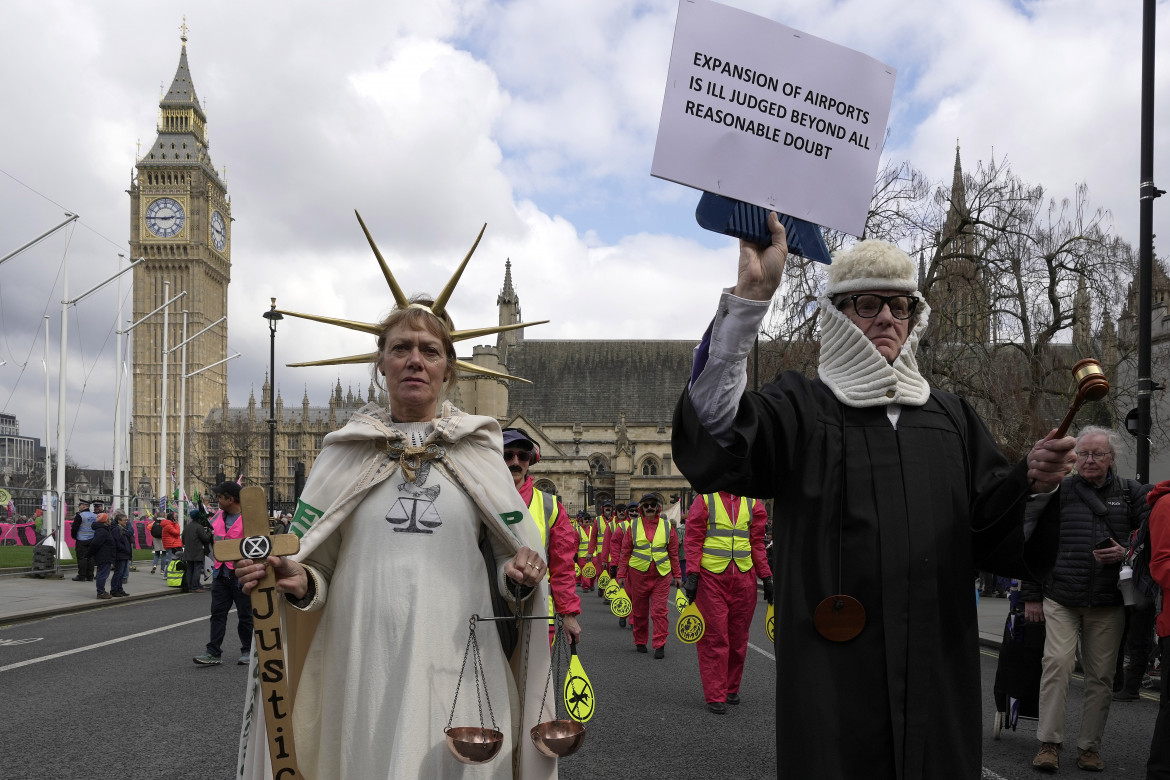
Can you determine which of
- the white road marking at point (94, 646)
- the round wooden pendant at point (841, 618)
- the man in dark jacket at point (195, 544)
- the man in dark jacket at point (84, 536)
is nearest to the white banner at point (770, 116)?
the round wooden pendant at point (841, 618)

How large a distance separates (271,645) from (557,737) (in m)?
0.93

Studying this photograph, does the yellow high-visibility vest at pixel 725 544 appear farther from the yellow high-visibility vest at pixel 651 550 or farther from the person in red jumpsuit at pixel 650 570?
the yellow high-visibility vest at pixel 651 550

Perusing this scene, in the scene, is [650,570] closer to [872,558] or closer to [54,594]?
[872,558]

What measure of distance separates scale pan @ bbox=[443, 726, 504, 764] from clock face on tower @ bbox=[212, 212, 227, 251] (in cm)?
11545

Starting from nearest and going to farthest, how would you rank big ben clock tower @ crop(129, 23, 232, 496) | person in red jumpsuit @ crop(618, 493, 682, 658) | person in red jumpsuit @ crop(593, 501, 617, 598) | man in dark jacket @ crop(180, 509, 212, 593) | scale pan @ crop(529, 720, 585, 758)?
1. scale pan @ crop(529, 720, 585, 758)
2. person in red jumpsuit @ crop(618, 493, 682, 658)
3. man in dark jacket @ crop(180, 509, 212, 593)
4. person in red jumpsuit @ crop(593, 501, 617, 598)
5. big ben clock tower @ crop(129, 23, 232, 496)

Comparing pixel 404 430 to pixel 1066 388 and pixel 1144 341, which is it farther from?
pixel 1066 388

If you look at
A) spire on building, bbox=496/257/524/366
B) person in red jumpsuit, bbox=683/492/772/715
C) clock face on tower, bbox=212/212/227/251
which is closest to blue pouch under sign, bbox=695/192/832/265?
person in red jumpsuit, bbox=683/492/772/715

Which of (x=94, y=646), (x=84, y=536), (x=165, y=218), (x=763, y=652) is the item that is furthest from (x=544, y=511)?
(x=165, y=218)

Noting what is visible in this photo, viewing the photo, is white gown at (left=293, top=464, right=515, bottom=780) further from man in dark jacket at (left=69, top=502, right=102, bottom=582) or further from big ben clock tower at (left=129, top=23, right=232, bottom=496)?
big ben clock tower at (left=129, top=23, right=232, bottom=496)

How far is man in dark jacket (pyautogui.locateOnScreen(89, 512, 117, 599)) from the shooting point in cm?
1808

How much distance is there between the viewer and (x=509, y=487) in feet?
11.3

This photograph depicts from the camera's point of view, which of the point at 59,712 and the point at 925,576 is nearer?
the point at 925,576

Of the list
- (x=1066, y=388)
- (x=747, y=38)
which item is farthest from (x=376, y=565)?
(x=1066, y=388)

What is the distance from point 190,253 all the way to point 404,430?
111 meters
